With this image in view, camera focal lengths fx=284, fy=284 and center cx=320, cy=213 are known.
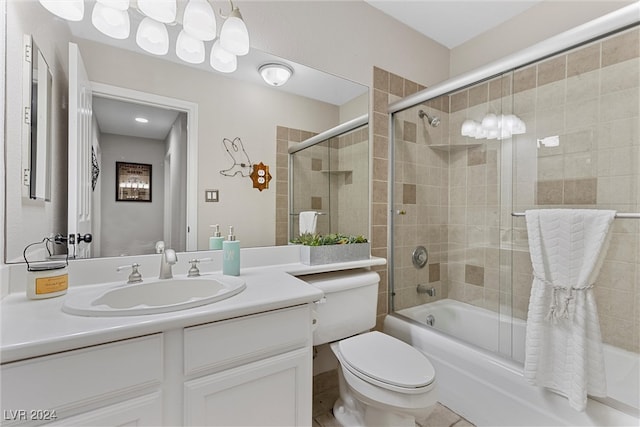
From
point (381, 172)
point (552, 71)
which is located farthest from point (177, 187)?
point (552, 71)

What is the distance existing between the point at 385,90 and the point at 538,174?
108 centimetres

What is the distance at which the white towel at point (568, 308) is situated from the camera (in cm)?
110

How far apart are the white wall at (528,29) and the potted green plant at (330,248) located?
5.70ft

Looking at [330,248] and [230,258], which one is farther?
[330,248]

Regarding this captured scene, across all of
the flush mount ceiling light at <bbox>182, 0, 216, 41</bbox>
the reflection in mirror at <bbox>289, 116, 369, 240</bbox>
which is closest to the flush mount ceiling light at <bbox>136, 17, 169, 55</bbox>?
the flush mount ceiling light at <bbox>182, 0, 216, 41</bbox>

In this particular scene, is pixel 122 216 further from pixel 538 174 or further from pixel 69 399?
pixel 538 174

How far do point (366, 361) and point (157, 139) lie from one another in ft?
4.33

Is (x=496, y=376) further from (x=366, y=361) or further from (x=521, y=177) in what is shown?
(x=521, y=177)

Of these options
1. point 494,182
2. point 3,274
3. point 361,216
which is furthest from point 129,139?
point 494,182

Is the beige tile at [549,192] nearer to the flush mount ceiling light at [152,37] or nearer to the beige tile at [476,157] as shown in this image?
the beige tile at [476,157]

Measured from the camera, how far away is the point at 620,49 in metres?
1.38

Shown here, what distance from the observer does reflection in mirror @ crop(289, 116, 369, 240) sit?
5.28 feet

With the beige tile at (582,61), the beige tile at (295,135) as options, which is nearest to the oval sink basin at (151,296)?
the beige tile at (295,135)

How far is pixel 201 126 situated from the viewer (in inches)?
52.2
